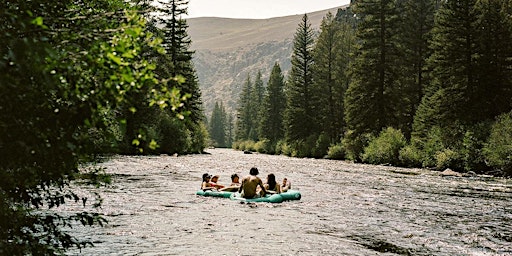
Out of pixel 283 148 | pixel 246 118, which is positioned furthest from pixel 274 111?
pixel 246 118

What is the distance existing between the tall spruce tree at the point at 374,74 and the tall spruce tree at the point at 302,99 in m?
14.0

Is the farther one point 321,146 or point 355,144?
point 321,146

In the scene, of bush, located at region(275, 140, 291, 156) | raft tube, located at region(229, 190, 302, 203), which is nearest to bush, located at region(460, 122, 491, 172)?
raft tube, located at region(229, 190, 302, 203)

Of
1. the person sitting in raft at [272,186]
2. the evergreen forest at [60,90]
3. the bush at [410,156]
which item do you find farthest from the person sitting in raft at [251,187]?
the bush at [410,156]

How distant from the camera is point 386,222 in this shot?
1197 centimetres

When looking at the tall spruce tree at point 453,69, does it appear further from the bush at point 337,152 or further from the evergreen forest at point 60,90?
the evergreen forest at point 60,90

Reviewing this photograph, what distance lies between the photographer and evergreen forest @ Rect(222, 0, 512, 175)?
3056 centimetres

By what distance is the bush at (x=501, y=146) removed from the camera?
81.7 feet

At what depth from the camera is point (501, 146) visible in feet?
82.7

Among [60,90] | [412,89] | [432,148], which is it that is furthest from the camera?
[412,89]

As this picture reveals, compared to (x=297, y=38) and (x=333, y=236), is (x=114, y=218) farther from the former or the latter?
(x=297, y=38)

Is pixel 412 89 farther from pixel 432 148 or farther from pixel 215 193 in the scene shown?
pixel 215 193

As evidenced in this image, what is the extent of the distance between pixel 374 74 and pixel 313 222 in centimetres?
3073

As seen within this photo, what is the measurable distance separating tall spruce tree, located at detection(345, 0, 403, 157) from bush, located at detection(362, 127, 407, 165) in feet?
11.7
